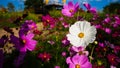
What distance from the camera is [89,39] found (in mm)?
1152

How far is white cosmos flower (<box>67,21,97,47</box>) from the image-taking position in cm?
116

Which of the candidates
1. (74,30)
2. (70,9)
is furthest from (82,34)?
(70,9)

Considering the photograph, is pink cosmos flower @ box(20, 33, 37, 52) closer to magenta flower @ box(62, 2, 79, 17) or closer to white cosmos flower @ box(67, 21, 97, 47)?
white cosmos flower @ box(67, 21, 97, 47)

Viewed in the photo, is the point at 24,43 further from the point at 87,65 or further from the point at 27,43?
the point at 87,65

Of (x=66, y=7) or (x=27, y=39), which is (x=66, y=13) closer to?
(x=66, y=7)

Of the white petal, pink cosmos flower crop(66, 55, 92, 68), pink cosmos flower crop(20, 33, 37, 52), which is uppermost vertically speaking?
the white petal

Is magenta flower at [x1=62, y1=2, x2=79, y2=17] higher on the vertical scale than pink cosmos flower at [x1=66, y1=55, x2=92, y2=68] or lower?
higher

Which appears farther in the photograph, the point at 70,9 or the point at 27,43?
the point at 70,9

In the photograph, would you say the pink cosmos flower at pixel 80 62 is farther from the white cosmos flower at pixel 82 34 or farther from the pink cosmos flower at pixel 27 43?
the pink cosmos flower at pixel 27 43

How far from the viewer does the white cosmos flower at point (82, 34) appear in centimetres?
116

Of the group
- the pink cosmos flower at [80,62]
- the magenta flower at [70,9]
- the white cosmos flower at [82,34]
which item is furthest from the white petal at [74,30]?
the magenta flower at [70,9]

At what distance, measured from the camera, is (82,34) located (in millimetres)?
1207

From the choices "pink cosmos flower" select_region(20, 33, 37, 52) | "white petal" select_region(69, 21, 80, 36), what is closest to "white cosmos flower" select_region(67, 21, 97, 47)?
"white petal" select_region(69, 21, 80, 36)

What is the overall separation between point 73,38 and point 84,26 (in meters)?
0.08
